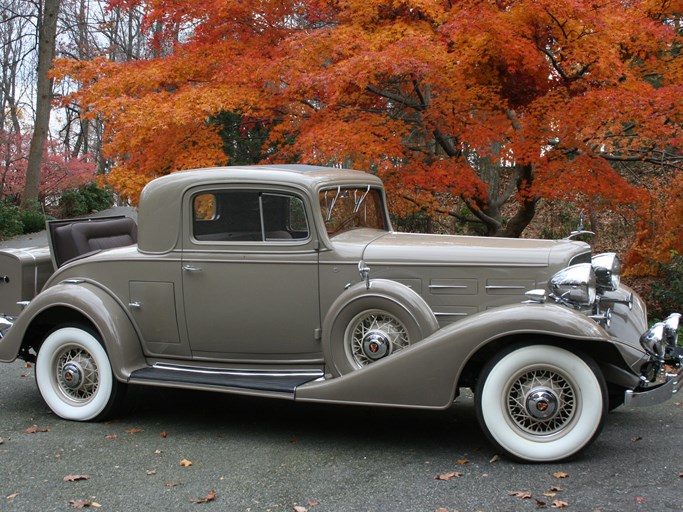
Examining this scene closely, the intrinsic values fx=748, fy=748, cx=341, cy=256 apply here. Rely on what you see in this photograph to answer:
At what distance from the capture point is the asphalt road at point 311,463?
3848 millimetres

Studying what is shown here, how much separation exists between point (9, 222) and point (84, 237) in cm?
1497

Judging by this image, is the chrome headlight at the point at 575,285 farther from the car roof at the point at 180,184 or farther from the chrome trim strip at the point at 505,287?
the car roof at the point at 180,184

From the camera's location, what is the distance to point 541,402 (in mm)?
4250

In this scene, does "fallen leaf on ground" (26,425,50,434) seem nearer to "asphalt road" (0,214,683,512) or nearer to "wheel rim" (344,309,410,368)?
"asphalt road" (0,214,683,512)

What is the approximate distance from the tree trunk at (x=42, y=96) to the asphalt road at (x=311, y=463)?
626 inches

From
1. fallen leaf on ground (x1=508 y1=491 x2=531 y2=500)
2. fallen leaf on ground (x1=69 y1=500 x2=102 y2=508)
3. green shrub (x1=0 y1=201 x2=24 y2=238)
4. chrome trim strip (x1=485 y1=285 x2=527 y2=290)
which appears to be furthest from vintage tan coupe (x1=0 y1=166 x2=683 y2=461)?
green shrub (x1=0 y1=201 x2=24 y2=238)

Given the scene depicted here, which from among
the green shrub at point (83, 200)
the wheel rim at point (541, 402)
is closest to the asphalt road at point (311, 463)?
the wheel rim at point (541, 402)

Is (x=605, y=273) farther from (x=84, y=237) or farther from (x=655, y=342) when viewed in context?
(x=84, y=237)

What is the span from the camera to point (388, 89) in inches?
378

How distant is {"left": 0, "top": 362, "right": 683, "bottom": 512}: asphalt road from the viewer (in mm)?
3848

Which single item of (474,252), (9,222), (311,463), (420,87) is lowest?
(311,463)

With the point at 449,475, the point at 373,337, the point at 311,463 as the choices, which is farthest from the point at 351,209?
the point at 449,475

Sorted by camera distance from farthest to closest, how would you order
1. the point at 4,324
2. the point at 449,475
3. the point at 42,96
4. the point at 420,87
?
the point at 42,96 → the point at 420,87 → the point at 4,324 → the point at 449,475

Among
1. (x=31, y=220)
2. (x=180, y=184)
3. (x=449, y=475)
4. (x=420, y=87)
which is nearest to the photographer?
(x=449, y=475)
